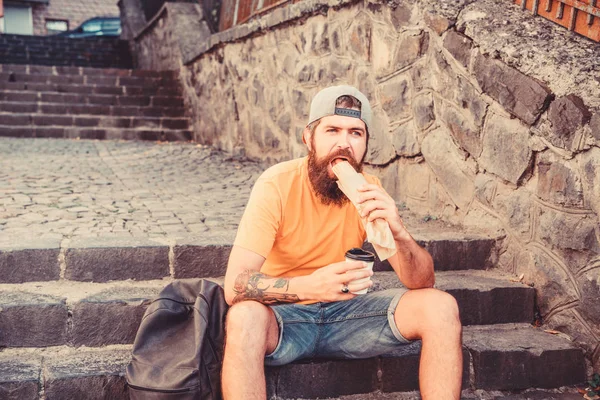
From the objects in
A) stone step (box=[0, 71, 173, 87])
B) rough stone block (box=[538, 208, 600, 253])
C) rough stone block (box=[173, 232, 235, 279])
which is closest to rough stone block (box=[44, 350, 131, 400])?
rough stone block (box=[173, 232, 235, 279])

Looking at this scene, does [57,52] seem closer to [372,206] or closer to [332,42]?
[332,42]

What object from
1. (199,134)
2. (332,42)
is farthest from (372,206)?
(199,134)

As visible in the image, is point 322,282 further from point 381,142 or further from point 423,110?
point 381,142

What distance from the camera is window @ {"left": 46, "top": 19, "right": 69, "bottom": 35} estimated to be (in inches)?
1108

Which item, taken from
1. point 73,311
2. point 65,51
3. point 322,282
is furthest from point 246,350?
point 65,51

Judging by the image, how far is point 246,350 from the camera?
2.29m

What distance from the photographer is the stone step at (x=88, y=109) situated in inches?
364

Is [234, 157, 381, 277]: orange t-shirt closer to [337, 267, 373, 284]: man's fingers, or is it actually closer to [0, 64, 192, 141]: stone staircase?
[337, 267, 373, 284]: man's fingers

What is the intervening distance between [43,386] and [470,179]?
256cm

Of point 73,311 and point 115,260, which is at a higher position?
point 115,260

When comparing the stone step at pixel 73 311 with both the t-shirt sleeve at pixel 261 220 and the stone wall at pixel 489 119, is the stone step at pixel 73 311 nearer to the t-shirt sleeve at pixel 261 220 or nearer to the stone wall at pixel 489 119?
the stone wall at pixel 489 119

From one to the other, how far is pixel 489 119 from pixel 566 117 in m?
0.57

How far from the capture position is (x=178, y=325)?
8.28ft

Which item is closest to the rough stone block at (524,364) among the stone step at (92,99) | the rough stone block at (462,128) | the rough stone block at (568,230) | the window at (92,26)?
the rough stone block at (568,230)
